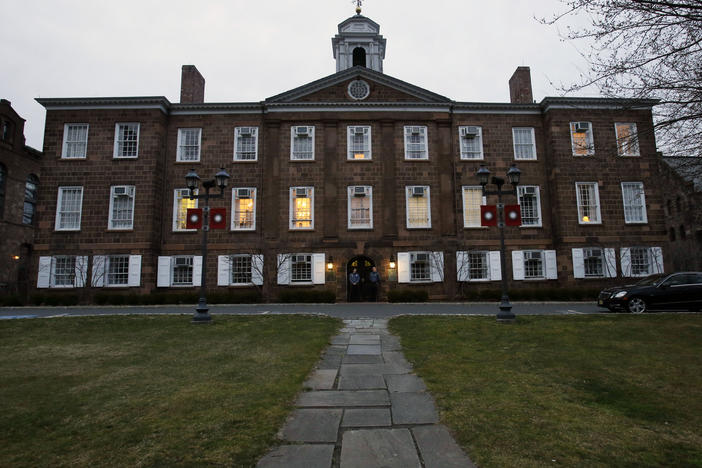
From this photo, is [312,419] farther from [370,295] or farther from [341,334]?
[370,295]

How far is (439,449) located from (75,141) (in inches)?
1078

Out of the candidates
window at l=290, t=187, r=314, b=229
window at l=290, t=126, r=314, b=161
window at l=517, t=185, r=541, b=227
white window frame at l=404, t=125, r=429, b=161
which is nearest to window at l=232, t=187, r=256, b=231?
window at l=290, t=187, r=314, b=229

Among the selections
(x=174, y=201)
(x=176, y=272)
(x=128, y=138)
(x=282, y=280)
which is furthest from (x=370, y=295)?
(x=128, y=138)

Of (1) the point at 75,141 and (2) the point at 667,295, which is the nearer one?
(2) the point at 667,295

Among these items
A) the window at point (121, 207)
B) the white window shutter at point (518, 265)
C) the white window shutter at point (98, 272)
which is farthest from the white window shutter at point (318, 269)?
the white window shutter at point (98, 272)

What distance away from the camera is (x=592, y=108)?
23.7m

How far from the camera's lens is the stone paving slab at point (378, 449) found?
3.24m

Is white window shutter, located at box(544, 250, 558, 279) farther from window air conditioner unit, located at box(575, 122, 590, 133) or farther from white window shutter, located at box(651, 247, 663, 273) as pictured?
window air conditioner unit, located at box(575, 122, 590, 133)

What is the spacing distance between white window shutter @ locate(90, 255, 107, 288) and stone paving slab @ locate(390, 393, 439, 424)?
22377 mm

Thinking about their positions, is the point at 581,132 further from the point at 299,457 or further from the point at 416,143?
the point at 299,457

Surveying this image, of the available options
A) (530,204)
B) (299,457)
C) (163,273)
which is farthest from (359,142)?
(299,457)

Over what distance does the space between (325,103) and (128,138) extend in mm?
12042

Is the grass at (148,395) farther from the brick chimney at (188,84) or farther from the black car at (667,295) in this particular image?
the brick chimney at (188,84)

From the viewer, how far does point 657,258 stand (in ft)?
74.4
